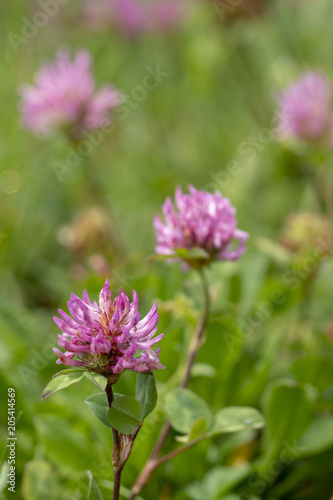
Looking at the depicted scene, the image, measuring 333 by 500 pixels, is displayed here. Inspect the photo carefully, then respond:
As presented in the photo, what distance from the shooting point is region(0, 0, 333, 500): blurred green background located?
1.33 m

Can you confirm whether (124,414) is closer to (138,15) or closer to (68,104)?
(68,104)

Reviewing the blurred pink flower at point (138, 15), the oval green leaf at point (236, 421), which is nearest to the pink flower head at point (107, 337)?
the oval green leaf at point (236, 421)

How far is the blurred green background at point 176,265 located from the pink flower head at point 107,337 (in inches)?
15.7

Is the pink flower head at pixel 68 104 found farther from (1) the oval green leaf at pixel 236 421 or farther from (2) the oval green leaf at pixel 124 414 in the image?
(2) the oval green leaf at pixel 124 414

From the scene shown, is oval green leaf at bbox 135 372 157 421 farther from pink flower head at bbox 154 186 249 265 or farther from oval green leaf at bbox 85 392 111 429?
pink flower head at bbox 154 186 249 265

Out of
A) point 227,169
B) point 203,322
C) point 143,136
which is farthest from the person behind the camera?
point 143,136

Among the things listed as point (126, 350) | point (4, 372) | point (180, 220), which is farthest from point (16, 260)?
point (126, 350)

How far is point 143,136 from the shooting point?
3424mm

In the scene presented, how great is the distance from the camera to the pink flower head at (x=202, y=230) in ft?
3.82

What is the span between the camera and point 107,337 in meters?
0.85

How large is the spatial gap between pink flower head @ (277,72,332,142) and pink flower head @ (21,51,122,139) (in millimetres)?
542

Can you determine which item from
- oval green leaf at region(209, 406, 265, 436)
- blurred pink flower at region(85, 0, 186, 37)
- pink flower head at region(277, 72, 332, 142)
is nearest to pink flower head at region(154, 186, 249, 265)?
oval green leaf at region(209, 406, 265, 436)

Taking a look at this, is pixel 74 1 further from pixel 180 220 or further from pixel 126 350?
pixel 126 350

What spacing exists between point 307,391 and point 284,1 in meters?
3.10
